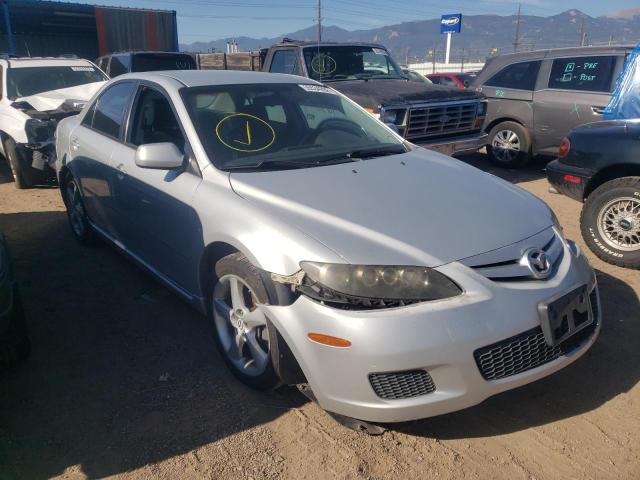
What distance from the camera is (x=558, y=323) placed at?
2428 millimetres

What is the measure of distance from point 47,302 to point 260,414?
2.21 metres

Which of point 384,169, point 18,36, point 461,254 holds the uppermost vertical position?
point 18,36

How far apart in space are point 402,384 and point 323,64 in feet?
20.8

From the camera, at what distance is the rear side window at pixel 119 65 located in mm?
12180

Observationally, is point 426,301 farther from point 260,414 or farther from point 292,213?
point 260,414

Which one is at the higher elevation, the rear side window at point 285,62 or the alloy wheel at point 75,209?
the rear side window at point 285,62

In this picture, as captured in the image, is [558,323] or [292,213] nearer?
[558,323]

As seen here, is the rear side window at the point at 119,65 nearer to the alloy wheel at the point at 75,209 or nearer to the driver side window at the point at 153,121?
the alloy wheel at the point at 75,209

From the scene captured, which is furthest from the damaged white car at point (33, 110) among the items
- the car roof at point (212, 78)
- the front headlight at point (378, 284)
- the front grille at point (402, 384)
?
the front grille at point (402, 384)

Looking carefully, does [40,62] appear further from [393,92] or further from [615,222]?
[615,222]

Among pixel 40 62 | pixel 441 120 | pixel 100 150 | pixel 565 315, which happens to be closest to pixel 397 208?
pixel 565 315

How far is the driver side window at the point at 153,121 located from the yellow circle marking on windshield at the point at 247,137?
0.34 metres

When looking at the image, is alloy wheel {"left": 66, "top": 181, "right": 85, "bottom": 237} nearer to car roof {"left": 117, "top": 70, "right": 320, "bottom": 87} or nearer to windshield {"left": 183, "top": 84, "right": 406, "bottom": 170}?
car roof {"left": 117, "top": 70, "right": 320, "bottom": 87}

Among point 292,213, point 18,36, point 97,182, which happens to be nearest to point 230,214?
point 292,213
